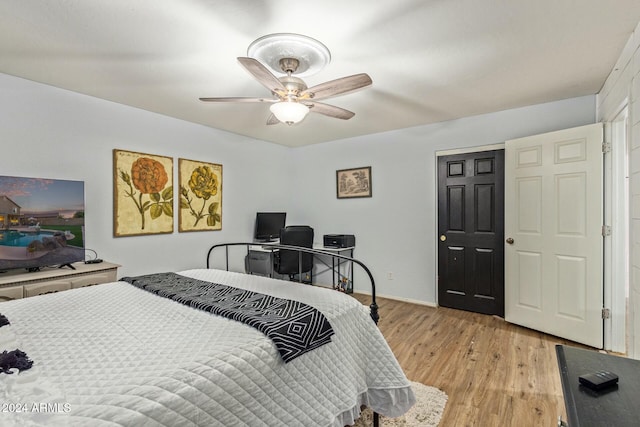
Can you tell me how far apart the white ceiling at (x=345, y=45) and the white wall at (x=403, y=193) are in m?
0.48

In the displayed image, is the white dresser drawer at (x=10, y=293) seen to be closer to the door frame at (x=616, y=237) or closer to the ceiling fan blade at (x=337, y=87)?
the ceiling fan blade at (x=337, y=87)

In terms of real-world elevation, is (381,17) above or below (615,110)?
above

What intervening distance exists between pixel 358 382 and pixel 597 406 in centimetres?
100

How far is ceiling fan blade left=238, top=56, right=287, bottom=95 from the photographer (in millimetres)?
1697

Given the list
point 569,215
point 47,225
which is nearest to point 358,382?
point 569,215

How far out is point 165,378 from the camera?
958mm

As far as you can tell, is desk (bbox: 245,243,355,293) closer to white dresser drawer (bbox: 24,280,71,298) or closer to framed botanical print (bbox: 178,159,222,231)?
framed botanical print (bbox: 178,159,222,231)

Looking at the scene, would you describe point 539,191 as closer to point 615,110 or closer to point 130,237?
point 615,110

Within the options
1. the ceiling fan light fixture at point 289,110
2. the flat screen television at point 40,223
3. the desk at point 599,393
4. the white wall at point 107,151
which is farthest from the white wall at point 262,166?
the desk at point 599,393

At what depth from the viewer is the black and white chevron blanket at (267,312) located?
4.22ft

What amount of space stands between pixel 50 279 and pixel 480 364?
352 cm

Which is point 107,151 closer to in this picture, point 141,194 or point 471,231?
point 141,194

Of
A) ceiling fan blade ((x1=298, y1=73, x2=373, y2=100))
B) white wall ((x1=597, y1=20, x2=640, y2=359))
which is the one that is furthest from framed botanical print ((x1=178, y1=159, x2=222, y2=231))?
white wall ((x1=597, y1=20, x2=640, y2=359))

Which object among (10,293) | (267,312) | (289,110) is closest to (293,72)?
(289,110)
